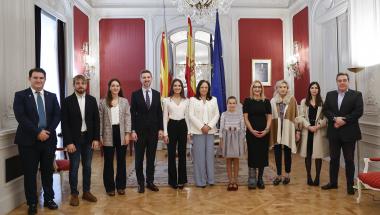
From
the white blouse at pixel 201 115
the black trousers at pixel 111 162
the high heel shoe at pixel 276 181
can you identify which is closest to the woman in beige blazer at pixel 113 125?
the black trousers at pixel 111 162

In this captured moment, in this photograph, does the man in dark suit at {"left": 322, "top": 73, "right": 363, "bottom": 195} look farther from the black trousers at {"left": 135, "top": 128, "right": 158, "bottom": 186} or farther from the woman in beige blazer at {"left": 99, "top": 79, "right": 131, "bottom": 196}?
the woman in beige blazer at {"left": 99, "top": 79, "right": 131, "bottom": 196}

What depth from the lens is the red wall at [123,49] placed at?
8.30m

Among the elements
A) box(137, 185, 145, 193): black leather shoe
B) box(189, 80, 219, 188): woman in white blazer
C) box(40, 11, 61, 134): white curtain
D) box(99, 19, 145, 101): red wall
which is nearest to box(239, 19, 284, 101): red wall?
box(99, 19, 145, 101): red wall

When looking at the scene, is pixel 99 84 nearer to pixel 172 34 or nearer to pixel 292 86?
pixel 172 34

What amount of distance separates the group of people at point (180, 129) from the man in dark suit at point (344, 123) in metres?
0.01

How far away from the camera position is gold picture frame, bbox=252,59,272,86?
8.41m

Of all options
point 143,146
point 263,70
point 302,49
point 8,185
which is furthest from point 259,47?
point 8,185

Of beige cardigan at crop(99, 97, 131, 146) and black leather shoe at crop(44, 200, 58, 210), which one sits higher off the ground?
beige cardigan at crop(99, 97, 131, 146)

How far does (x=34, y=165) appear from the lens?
3.68 meters

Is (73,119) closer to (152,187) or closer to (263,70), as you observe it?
(152,187)

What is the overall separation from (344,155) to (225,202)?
1.66 m

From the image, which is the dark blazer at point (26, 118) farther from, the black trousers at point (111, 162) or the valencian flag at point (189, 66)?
the valencian flag at point (189, 66)

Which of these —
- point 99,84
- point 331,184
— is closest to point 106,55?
point 99,84

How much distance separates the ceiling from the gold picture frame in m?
1.39
